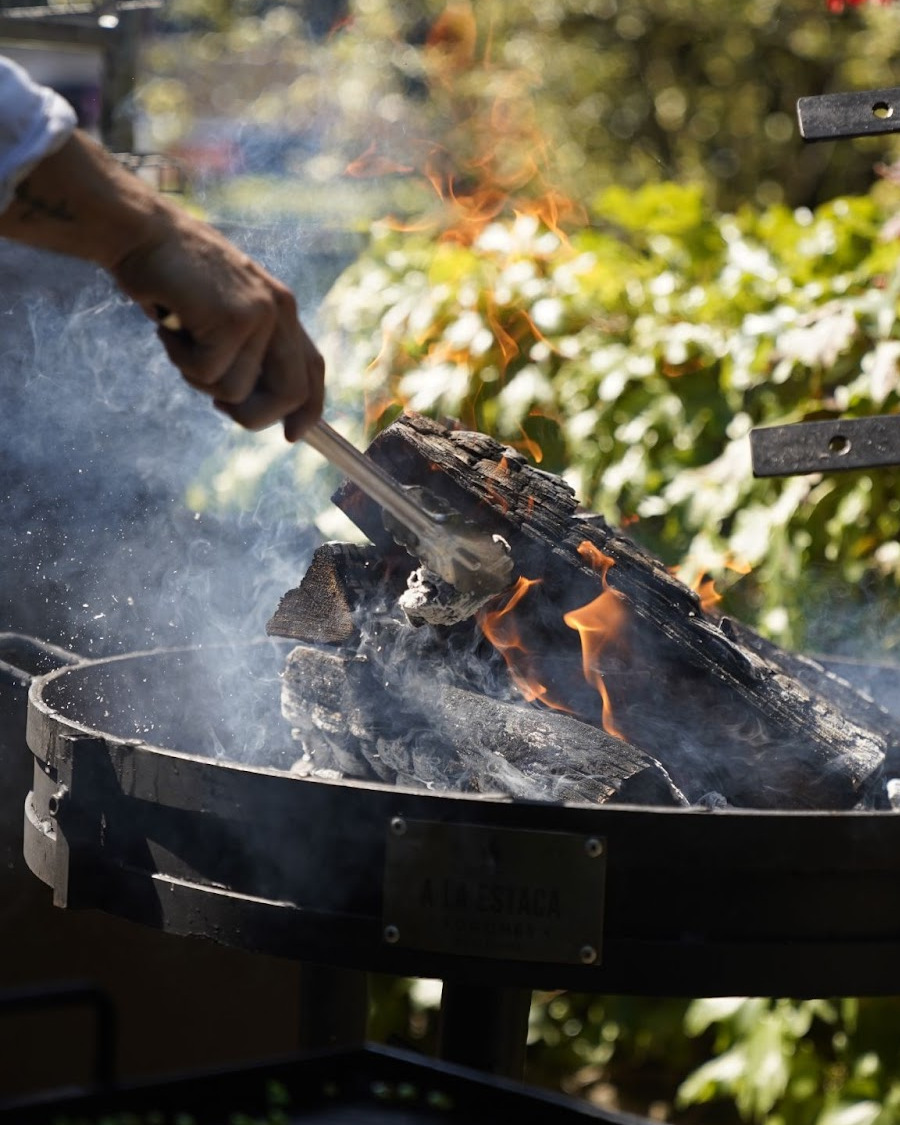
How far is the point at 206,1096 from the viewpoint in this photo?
1.60 m

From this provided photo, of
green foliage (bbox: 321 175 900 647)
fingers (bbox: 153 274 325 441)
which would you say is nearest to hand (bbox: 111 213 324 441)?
fingers (bbox: 153 274 325 441)

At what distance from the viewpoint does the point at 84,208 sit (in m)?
1.55

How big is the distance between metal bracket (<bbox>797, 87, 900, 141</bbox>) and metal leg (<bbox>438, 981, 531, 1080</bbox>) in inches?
51.9

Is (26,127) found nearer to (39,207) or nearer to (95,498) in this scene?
(39,207)

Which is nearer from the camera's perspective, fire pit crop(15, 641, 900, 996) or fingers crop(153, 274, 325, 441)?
fingers crop(153, 274, 325, 441)

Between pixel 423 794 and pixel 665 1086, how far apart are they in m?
2.84

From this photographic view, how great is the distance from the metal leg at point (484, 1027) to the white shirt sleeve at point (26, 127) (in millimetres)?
1188

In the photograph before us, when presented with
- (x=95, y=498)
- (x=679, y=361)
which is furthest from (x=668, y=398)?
(x=95, y=498)

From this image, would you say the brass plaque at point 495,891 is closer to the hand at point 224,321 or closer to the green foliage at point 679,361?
the hand at point 224,321

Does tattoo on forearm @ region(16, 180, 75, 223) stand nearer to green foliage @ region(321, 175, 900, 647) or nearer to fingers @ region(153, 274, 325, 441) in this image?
fingers @ region(153, 274, 325, 441)

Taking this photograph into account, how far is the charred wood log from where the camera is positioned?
204cm

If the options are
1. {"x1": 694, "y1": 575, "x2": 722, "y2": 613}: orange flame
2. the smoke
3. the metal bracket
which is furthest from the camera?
the smoke

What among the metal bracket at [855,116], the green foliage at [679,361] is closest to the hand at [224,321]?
the metal bracket at [855,116]

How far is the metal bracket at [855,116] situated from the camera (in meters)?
2.09
